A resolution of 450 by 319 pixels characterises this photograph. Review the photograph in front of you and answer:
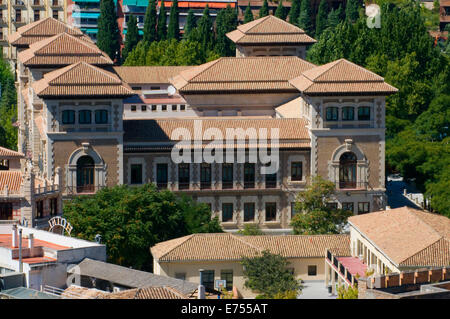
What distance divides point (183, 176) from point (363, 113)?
12.7 metres

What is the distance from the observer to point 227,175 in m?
100

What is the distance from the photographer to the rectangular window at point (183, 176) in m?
99.6

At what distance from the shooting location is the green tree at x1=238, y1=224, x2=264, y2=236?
96.0 metres

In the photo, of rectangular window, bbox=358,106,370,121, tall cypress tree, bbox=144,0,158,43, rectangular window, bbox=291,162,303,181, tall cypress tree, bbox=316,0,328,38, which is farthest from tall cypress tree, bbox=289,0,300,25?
rectangular window, bbox=291,162,303,181

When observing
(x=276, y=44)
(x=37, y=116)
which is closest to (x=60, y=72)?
(x=37, y=116)

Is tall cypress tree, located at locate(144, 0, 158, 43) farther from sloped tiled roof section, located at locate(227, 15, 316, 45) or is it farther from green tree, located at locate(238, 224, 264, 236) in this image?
green tree, located at locate(238, 224, 264, 236)

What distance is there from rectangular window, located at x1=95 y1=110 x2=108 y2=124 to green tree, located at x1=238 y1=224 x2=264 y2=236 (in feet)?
37.6

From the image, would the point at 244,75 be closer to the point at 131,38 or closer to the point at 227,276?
the point at 227,276

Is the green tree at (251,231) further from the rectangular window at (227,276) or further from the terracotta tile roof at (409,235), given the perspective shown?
the rectangular window at (227,276)

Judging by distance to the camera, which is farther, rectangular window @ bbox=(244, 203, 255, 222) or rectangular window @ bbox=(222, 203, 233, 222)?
rectangular window @ bbox=(244, 203, 255, 222)

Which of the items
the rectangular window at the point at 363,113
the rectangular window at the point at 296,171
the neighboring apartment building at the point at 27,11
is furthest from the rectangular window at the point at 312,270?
the neighboring apartment building at the point at 27,11

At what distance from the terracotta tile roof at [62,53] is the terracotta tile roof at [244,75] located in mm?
6761
